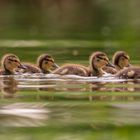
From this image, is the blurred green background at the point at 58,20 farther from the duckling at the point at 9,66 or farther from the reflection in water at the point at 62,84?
the reflection in water at the point at 62,84

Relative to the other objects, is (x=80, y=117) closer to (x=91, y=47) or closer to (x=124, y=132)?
(x=124, y=132)

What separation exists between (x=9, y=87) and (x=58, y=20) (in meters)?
9.98

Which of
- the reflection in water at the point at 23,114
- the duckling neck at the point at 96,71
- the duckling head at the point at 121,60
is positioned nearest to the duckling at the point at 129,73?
the duckling neck at the point at 96,71

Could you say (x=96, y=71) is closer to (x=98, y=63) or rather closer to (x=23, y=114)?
(x=98, y=63)

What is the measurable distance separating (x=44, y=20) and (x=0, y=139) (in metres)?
11.6

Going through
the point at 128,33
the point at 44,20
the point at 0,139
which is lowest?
the point at 0,139

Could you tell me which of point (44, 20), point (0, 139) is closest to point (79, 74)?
point (0, 139)

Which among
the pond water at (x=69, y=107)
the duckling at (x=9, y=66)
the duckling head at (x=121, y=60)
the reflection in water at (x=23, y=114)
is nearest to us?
the pond water at (x=69, y=107)

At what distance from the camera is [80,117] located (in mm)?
3805

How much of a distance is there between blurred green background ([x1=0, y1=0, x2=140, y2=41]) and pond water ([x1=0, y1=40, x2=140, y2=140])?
2.54m

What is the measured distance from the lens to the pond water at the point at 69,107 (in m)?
3.23

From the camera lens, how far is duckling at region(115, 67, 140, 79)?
5540mm

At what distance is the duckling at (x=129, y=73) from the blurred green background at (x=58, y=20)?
219cm

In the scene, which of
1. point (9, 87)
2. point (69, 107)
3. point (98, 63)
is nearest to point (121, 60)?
point (98, 63)
